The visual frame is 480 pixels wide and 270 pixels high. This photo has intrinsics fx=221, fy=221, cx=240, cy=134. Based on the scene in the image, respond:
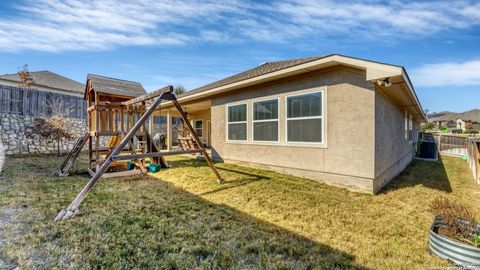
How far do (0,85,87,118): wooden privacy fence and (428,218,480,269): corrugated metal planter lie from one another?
16715 millimetres

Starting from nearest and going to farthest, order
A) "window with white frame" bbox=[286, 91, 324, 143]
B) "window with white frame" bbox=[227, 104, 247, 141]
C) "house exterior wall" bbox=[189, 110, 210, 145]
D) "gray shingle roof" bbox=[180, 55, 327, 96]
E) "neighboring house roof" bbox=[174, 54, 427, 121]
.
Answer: "neighboring house roof" bbox=[174, 54, 427, 121], "window with white frame" bbox=[286, 91, 324, 143], "gray shingle roof" bbox=[180, 55, 327, 96], "window with white frame" bbox=[227, 104, 247, 141], "house exterior wall" bbox=[189, 110, 210, 145]

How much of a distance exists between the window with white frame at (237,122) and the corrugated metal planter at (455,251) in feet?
20.0

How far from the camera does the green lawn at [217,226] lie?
2400 millimetres

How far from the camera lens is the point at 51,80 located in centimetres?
1938

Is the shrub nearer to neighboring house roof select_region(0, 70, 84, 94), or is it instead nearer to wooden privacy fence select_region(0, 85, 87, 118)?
wooden privacy fence select_region(0, 85, 87, 118)

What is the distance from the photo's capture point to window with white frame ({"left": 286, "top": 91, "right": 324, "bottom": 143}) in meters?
5.98

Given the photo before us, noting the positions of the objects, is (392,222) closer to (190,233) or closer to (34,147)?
(190,233)

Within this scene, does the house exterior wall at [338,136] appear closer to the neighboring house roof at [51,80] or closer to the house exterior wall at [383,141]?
the house exterior wall at [383,141]

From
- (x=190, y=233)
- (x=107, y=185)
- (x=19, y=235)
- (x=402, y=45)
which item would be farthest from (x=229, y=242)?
(x=402, y=45)

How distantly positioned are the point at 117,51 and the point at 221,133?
627 centimetres

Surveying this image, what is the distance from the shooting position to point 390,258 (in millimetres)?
2508

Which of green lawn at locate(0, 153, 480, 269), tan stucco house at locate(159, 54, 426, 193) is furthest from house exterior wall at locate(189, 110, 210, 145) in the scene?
green lawn at locate(0, 153, 480, 269)

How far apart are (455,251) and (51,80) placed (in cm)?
2611

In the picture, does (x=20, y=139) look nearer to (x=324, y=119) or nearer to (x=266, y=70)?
(x=266, y=70)
